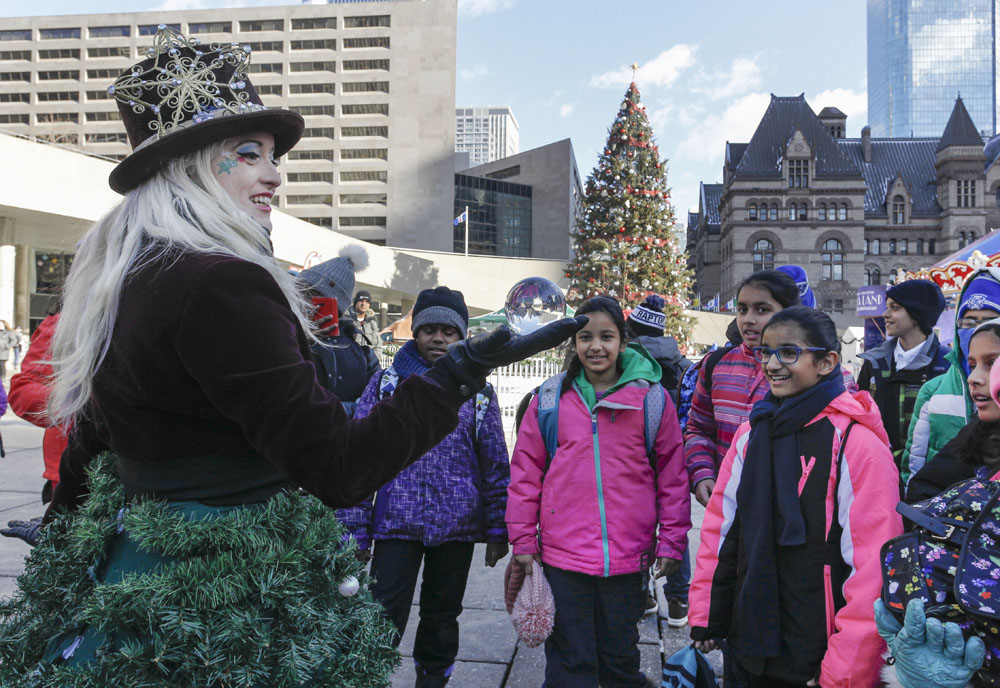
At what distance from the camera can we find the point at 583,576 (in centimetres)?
313

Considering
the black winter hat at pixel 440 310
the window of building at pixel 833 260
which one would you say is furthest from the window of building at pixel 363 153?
the black winter hat at pixel 440 310

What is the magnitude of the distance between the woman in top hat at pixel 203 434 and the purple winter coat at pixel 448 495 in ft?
5.88

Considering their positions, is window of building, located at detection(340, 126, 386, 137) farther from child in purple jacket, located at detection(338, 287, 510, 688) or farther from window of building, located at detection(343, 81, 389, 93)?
child in purple jacket, located at detection(338, 287, 510, 688)

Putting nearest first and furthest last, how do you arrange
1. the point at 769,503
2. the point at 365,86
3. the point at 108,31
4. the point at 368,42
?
the point at 769,503
the point at 365,86
the point at 368,42
the point at 108,31

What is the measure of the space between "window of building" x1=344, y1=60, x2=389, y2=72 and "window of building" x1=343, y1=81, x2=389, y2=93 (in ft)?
4.73

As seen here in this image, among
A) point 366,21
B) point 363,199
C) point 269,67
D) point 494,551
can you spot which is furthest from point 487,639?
point 269,67

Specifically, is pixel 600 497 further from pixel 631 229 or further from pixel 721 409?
pixel 631 229

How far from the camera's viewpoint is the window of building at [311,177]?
71125mm

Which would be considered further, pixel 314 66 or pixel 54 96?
pixel 54 96

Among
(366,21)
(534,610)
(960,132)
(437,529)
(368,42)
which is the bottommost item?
(534,610)

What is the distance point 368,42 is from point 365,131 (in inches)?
346

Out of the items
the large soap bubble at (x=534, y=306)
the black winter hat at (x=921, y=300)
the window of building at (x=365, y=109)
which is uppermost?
the window of building at (x=365, y=109)

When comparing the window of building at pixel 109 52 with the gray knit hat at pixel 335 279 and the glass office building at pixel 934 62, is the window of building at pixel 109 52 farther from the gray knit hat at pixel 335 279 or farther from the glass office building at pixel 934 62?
the glass office building at pixel 934 62

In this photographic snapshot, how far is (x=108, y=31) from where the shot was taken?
242ft
